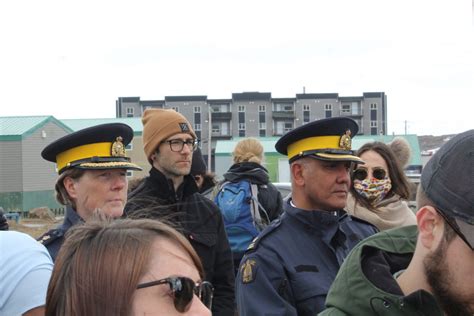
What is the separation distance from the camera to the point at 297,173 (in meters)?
3.44

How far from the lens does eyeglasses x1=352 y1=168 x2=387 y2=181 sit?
4711mm

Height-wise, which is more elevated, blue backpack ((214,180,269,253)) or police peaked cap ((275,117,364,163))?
police peaked cap ((275,117,364,163))

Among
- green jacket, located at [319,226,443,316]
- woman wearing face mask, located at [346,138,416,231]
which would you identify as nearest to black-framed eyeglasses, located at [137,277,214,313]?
green jacket, located at [319,226,443,316]

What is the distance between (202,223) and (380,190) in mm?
1479

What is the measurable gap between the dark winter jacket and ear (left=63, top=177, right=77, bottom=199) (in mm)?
2880

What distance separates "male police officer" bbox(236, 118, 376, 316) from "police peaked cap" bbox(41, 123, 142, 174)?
0.98m

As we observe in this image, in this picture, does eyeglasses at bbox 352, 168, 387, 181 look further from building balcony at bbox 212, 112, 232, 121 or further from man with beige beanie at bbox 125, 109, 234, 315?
building balcony at bbox 212, 112, 232, 121

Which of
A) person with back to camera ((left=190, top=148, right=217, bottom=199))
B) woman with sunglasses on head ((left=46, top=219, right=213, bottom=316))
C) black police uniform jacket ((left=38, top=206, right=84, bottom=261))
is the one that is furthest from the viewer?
person with back to camera ((left=190, top=148, right=217, bottom=199))

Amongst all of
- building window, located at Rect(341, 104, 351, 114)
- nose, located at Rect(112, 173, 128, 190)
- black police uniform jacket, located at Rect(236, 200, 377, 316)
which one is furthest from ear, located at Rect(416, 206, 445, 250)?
building window, located at Rect(341, 104, 351, 114)

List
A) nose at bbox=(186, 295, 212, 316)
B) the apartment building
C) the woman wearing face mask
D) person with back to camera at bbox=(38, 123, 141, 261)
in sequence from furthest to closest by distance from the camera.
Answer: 1. the apartment building
2. the woman wearing face mask
3. person with back to camera at bbox=(38, 123, 141, 261)
4. nose at bbox=(186, 295, 212, 316)

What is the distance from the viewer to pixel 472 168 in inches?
68.4

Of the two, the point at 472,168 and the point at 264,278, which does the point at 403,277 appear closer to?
the point at 472,168

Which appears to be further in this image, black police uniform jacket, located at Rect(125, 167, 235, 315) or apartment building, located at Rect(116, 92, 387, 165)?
apartment building, located at Rect(116, 92, 387, 165)

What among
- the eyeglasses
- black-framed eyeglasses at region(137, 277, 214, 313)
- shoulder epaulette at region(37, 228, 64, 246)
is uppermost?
the eyeglasses
